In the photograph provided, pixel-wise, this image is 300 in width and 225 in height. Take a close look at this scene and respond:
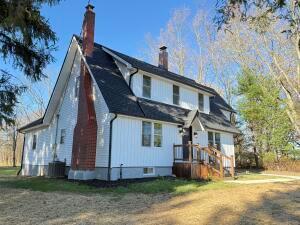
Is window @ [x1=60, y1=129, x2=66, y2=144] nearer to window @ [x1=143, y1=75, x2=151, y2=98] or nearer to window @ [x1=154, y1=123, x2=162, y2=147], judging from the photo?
window @ [x1=143, y1=75, x2=151, y2=98]

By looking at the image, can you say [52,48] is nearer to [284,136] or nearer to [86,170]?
[86,170]

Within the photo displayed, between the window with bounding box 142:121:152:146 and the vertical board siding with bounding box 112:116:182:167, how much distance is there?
0.82ft

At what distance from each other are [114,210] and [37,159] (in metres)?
14.6

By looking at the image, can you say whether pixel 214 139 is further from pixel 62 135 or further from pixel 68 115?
pixel 62 135

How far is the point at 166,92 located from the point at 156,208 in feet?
36.6

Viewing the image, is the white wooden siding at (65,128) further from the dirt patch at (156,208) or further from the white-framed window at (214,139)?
the white-framed window at (214,139)

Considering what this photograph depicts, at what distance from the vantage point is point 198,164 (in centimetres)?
1574

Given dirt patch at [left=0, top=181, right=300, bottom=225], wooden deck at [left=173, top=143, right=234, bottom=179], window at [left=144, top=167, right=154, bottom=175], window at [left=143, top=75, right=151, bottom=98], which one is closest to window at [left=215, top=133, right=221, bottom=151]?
wooden deck at [left=173, top=143, right=234, bottom=179]

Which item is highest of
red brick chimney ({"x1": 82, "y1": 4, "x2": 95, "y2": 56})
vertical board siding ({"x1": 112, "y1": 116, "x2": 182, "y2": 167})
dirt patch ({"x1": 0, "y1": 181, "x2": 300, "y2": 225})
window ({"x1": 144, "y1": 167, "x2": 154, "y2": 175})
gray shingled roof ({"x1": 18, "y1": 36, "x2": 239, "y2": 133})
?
red brick chimney ({"x1": 82, "y1": 4, "x2": 95, "y2": 56})

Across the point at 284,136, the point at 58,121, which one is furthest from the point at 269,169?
the point at 58,121

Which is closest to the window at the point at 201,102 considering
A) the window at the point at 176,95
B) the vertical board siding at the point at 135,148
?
the window at the point at 176,95

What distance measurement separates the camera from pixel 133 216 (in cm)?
738

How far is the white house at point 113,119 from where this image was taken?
48.3ft

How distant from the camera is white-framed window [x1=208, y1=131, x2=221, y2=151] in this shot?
2022 cm
